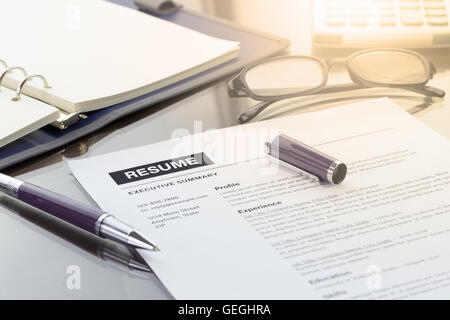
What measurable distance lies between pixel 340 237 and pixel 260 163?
0.15 metres

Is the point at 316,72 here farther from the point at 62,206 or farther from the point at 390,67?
the point at 62,206

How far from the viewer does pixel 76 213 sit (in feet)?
1.95

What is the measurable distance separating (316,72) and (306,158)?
229 mm

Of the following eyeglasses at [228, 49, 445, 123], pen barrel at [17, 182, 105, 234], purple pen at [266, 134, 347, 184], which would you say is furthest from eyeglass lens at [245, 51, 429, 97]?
pen barrel at [17, 182, 105, 234]

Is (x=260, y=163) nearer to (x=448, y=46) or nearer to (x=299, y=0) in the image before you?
(x=448, y=46)

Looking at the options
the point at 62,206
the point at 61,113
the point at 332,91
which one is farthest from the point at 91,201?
the point at 332,91

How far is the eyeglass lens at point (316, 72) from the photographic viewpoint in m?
0.85

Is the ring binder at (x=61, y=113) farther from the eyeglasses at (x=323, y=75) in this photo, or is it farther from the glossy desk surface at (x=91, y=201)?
the eyeglasses at (x=323, y=75)

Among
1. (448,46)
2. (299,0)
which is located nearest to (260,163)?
(448,46)

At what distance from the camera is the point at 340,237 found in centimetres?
58

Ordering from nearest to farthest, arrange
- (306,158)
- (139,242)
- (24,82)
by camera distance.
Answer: (139,242) < (306,158) < (24,82)

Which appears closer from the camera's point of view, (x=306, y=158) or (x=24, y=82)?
(x=306, y=158)

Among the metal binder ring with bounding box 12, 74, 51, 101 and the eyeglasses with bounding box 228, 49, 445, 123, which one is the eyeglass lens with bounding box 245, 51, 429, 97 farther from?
the metal binder ring with bounding box 12, 74, 51, 101
